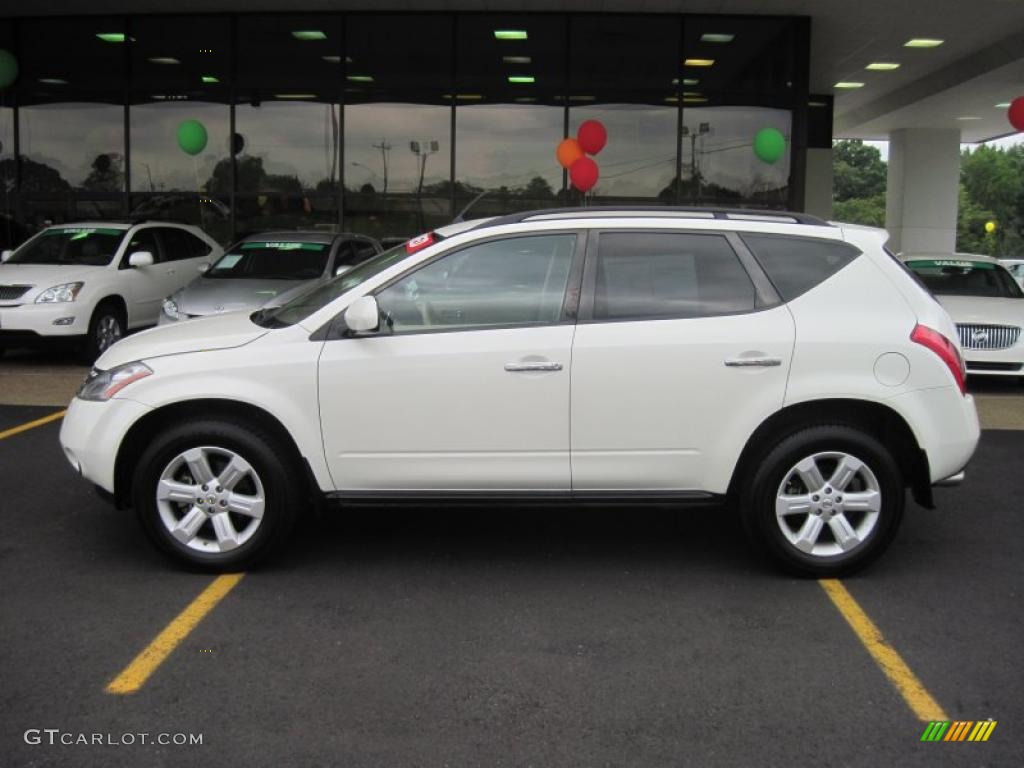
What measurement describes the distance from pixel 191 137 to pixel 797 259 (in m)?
13.5

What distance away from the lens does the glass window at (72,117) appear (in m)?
17.1

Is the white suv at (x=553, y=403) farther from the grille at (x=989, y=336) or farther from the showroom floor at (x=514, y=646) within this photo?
the grille at (x=989, y=336)

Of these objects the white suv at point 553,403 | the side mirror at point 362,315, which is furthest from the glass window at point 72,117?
the side mirror at point 362,315

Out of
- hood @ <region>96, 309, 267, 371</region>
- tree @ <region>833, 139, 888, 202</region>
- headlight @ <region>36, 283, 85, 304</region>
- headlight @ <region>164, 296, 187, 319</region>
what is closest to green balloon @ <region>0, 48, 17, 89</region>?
headlight @ <region>36, 283, 85, 304</region>

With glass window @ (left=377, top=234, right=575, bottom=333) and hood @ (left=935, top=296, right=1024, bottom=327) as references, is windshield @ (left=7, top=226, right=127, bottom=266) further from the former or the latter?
hood @ (left=935, top=296, right=1024, bottom=327)

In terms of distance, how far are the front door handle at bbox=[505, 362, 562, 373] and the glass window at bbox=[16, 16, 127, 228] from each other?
14.6 meters

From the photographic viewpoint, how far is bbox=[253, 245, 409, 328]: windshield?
487 centimetres

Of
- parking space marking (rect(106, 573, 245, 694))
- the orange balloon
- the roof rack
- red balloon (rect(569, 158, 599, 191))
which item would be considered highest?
the orange balloon

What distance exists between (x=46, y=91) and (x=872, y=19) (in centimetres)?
1413

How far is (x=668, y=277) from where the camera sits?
188 inches

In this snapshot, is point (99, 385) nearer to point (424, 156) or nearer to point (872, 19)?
point (424, 156)

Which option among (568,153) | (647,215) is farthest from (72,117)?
(647,215)

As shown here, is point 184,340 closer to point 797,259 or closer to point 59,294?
point 797,259

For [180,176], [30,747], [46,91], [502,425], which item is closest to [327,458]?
[502,425]
